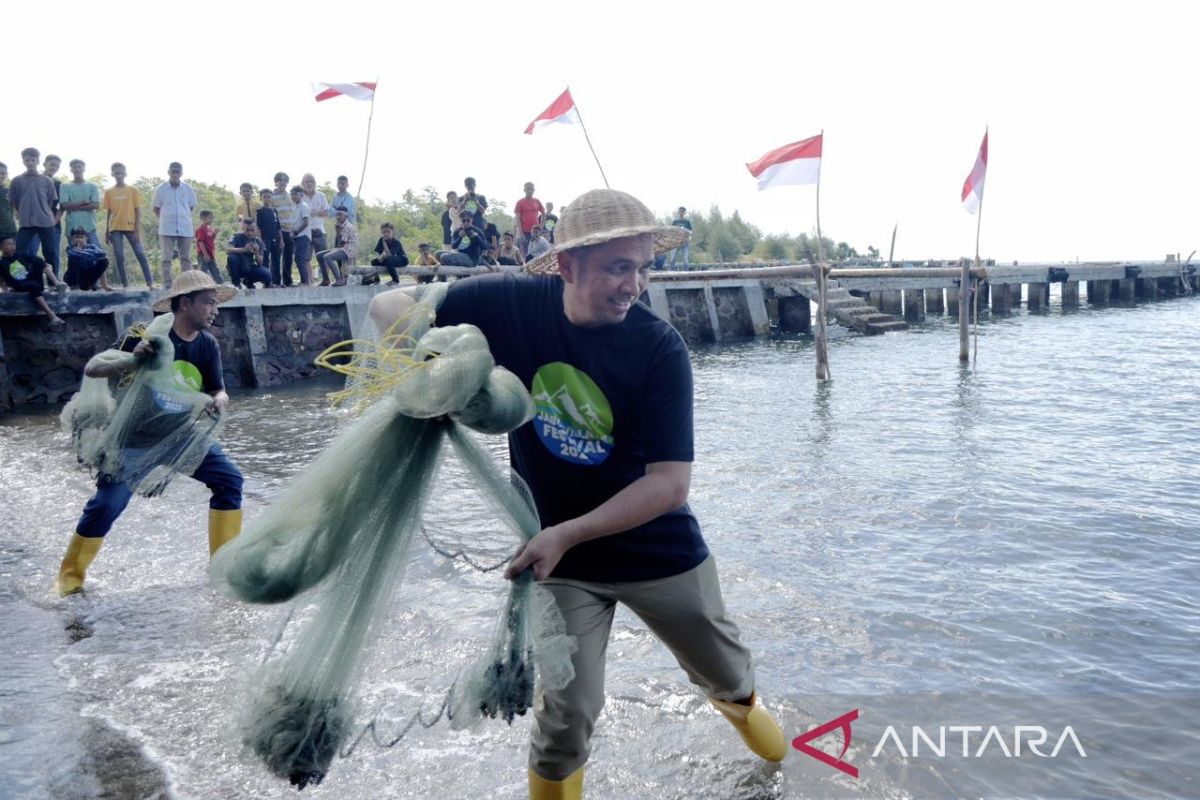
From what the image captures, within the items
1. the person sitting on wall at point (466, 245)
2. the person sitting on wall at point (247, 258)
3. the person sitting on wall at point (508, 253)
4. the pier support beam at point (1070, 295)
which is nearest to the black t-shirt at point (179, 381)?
the person sitting on wall at point (247, 258)

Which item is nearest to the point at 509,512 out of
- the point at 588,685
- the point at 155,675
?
the point at 588,685

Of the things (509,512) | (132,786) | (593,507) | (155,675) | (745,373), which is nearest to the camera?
(509,512)

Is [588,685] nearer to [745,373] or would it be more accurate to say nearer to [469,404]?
[469,404]

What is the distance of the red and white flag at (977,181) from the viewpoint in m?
18.0

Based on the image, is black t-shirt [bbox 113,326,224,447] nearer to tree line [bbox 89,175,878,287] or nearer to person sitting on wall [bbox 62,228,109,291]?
person sitting on wall [bbox 62,228,109,291]

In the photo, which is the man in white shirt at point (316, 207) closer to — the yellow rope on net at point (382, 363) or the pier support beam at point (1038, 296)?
the yellow rope on net at point (382, 363)

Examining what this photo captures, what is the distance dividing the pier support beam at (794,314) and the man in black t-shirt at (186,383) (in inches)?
926

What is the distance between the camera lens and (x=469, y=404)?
2.32 meters

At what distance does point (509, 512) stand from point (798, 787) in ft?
5.38

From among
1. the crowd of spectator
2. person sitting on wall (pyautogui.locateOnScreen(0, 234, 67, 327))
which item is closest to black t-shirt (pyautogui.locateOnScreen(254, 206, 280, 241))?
the crowd of spectator

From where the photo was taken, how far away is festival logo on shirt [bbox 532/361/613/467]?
273 cm

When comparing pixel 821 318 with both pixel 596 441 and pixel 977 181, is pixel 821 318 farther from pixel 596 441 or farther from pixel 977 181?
pixel 596 441

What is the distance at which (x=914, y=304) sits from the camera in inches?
1293

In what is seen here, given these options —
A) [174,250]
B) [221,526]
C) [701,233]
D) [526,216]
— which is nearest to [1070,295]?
[701,233]
